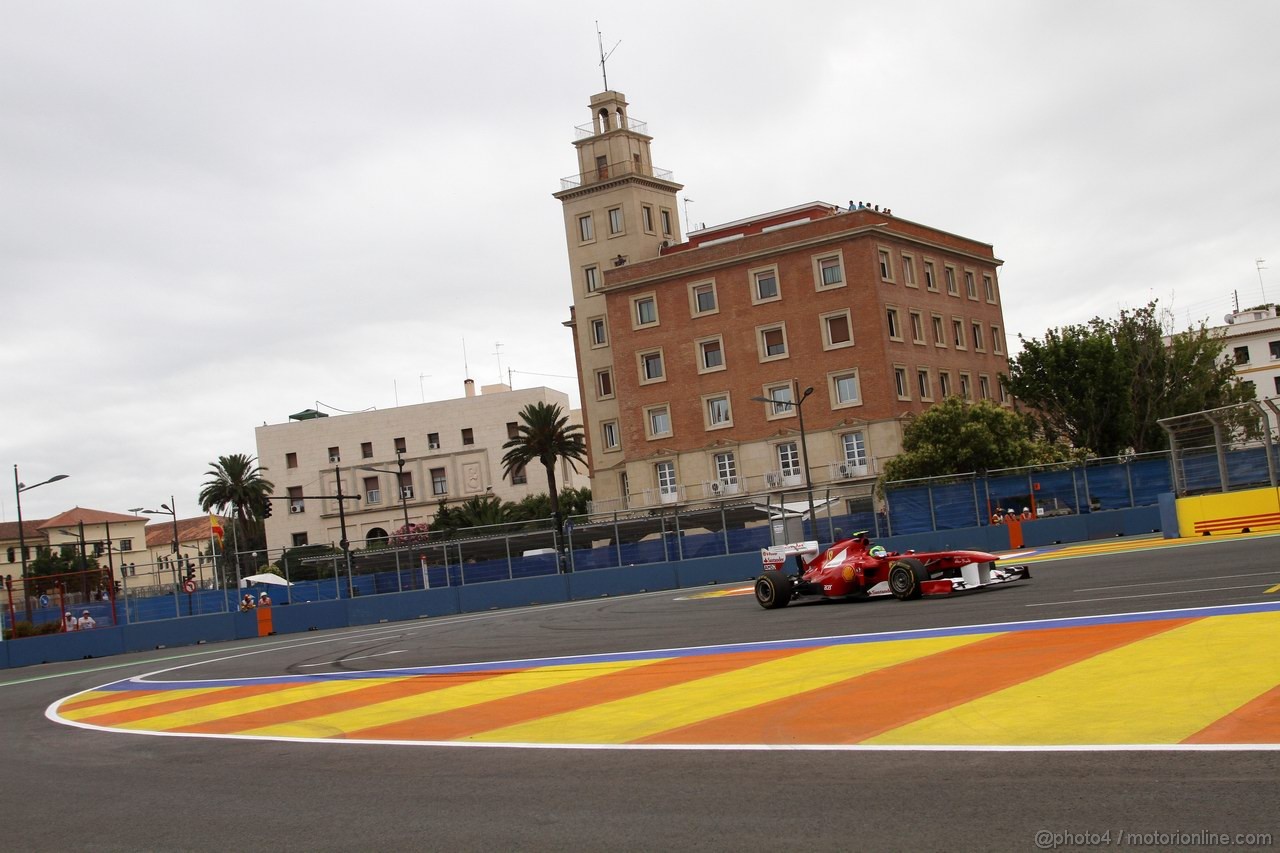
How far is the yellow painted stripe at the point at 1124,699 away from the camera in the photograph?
738 centimetres

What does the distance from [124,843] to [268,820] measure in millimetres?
817

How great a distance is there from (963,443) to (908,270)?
1390 cm

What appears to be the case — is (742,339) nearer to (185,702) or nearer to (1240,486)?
(1240,486)

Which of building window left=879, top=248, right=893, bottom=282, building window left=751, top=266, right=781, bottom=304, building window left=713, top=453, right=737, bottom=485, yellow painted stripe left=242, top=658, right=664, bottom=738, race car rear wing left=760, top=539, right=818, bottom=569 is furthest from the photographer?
building window left=713, top=453, right=737, bottom=485

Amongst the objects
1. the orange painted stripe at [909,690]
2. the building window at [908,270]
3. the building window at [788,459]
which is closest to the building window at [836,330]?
the building window at [908,270]

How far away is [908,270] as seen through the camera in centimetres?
6950

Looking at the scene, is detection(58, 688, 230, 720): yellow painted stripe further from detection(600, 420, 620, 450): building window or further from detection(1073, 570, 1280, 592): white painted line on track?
detection(600, 420, 620, 450): building window

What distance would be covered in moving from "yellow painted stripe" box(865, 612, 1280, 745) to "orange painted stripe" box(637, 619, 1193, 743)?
30 cm

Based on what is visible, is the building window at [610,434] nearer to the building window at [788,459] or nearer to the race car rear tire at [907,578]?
the building window at [788,459]

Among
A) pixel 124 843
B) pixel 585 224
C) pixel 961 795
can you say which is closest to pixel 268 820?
pixel 124 843

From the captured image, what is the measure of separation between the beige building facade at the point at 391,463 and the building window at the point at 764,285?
3696 centimetres

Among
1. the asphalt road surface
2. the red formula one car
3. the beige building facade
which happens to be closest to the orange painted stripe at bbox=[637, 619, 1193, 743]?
the asphalt road surface

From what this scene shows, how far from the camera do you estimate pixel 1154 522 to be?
37312mm

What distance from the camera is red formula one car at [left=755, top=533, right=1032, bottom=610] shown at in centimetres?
1902
